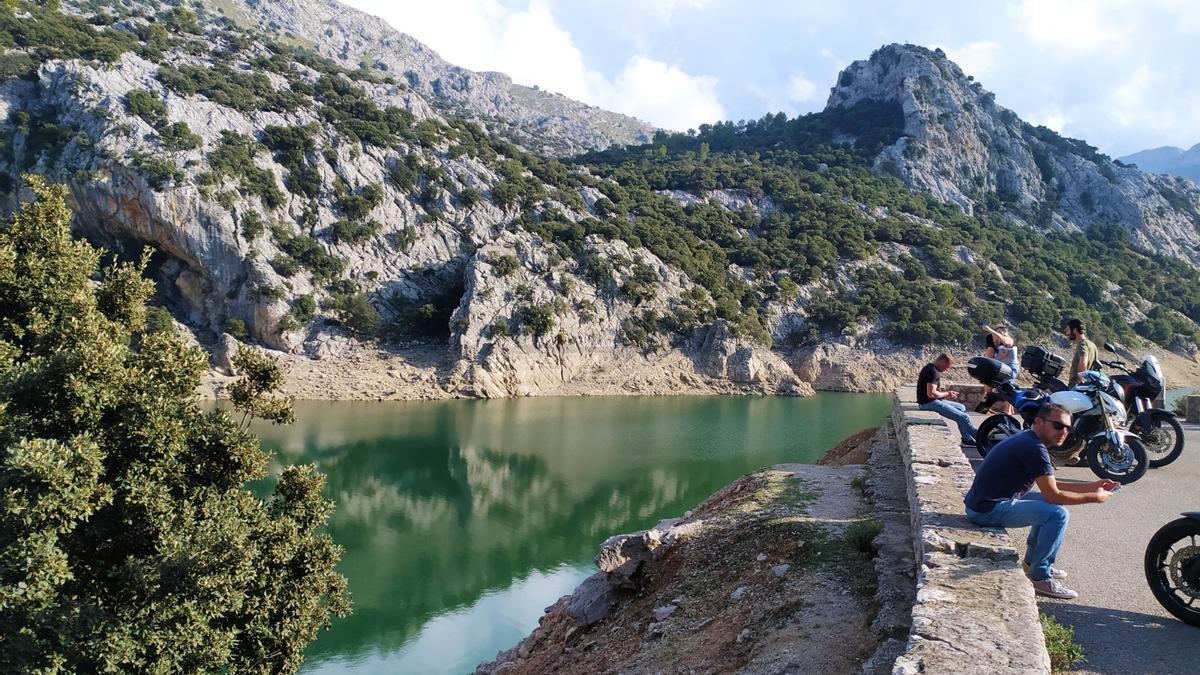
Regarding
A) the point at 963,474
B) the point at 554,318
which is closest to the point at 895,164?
the point at 554,318

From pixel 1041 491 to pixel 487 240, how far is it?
5067cm

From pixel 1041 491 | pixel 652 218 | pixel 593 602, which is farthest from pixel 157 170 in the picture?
pixel 1041 491

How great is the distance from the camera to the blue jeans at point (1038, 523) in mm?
5043

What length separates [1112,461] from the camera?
8078 millimetres

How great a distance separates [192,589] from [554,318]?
4110cm

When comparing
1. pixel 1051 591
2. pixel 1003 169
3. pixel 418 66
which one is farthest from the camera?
pixel 418 66

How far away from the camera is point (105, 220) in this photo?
144 ft

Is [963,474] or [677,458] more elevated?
[963,474]

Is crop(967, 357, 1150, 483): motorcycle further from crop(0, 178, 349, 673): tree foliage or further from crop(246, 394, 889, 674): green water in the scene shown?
crop(246, 394, 889, 674): green water

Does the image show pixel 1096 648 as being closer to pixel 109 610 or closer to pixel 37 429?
pixel 109 610

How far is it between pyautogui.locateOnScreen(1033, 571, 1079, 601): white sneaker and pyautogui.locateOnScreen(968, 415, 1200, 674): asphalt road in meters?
0.05

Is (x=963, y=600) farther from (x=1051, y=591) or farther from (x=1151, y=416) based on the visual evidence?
(x=1151, y=416)

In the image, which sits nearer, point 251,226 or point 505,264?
point 251,226

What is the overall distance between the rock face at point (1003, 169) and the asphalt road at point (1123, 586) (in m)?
81.2
